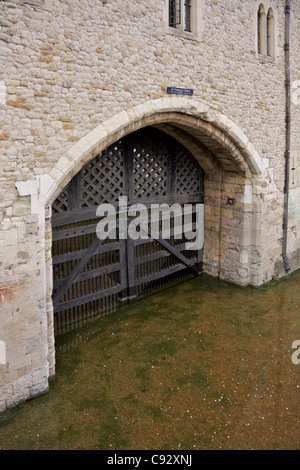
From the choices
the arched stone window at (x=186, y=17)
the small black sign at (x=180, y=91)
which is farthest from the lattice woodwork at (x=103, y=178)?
the arched stone window at (x=186, y=17)

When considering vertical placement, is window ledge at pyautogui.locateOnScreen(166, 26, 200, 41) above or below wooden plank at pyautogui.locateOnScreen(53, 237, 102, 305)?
above

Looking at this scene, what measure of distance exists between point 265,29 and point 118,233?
17.1ft

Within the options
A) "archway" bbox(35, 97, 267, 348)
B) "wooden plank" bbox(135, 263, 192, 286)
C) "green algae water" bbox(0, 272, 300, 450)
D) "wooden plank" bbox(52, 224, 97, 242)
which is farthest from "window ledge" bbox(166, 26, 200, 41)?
"green algae water" bbox(0, 272, 300, 450)

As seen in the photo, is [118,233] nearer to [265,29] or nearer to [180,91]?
[180,91]

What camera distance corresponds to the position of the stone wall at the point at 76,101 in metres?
4.59

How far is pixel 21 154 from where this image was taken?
4.65 m

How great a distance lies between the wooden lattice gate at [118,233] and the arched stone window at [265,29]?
2.63 m

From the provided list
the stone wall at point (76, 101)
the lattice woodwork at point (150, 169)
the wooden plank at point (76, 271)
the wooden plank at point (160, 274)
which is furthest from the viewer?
the wooden plank at point (160, 274)

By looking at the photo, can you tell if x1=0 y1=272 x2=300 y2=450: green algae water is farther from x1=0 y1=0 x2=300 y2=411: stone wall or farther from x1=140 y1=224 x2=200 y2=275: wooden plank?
x1=140 y1=224 x2=200 y2=275: wooden plank

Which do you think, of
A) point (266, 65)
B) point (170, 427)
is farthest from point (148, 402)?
point (266, 65)

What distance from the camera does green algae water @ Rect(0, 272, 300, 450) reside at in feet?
14.5

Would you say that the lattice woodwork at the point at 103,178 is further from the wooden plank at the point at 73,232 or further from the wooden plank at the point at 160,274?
the wooden plank at the point at 160,274

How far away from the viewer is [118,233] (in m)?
7.45

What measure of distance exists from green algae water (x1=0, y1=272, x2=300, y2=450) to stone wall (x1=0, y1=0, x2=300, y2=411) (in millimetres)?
553
